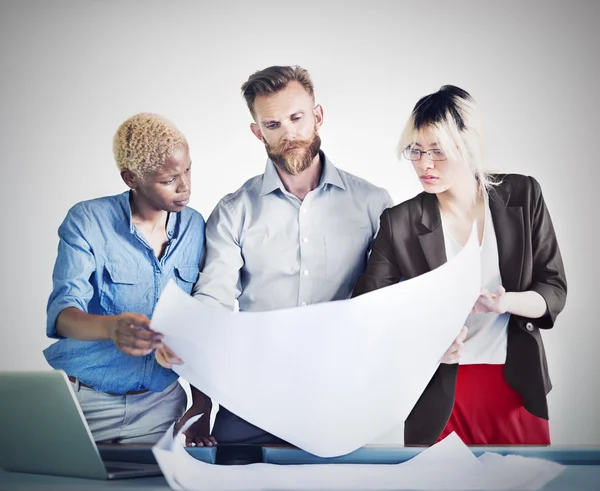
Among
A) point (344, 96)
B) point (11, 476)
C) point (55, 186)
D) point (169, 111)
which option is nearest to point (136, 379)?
point (11, 476)

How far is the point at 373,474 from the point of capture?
1261 millimetres

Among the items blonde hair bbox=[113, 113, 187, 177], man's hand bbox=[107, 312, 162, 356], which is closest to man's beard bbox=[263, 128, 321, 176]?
blonde hair bbox=[113, 113, 187, 177]

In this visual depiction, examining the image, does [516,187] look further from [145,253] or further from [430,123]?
[145,253]

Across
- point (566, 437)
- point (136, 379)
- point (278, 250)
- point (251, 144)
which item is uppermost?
point (251, 144)

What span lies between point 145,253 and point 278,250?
38cm

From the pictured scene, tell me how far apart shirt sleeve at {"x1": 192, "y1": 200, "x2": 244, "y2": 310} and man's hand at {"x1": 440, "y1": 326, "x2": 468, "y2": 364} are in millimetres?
607

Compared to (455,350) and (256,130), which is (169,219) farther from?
(455,350)

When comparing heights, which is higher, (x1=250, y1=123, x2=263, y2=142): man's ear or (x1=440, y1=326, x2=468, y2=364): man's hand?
(x1=250, y1=123, x2=263, y2=142): man's ear

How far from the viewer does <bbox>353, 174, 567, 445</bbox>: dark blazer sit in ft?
5.39

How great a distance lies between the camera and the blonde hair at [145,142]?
1.75 meters

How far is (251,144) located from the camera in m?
1.93

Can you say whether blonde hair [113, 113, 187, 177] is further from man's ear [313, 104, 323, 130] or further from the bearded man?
man's ear [313, 104, 323, 130]

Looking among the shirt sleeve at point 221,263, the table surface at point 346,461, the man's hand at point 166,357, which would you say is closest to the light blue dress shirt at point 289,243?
the shirt sleeve at point 221,263

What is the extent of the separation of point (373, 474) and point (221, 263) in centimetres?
74
